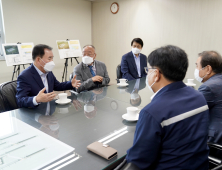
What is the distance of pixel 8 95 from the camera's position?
5.96ft

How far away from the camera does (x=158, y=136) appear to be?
2.63 ft

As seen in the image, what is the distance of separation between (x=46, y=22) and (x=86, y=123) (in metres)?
4.26

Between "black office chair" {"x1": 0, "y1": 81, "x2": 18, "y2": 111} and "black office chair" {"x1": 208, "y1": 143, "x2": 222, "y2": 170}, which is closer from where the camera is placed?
"black office chair" {"x1": 208, "y1": 143, "x2": 222, "y2": 170}

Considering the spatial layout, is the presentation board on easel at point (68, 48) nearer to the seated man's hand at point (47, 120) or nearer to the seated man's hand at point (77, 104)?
the seated man's hand at point (77, 104)

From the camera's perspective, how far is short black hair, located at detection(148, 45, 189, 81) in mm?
889

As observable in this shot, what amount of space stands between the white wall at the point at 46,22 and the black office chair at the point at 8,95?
8.80 ft

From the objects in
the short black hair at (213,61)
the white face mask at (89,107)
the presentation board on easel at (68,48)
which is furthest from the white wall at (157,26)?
the white face mask at (89,107)

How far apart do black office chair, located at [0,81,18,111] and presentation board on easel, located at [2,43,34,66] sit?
7.20 feet

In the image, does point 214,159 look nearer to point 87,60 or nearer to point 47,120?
point 47,120

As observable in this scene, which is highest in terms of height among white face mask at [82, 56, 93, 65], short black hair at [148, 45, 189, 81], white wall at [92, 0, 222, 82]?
white wall at [92, 0, 222, 82]

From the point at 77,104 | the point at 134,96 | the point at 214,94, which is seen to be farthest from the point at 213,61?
the point at 77,104

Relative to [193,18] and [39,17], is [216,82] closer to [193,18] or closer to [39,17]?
[193,18]

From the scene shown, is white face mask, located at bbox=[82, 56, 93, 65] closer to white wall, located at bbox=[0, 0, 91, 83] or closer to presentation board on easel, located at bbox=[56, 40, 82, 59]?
presentation board on easel, located at bbox=[56, 40, 82, 59]

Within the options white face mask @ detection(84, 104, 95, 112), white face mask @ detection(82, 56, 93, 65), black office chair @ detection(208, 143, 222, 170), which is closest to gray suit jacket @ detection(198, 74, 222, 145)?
black office chair @ detection(208, 143, 222, 170)
